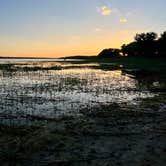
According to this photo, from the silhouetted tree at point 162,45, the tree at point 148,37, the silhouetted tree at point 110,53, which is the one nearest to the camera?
the silhouetted tree at point 162,45

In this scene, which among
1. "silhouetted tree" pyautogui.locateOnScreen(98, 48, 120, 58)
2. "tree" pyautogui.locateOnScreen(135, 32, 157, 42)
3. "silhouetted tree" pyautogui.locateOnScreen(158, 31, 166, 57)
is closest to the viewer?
"silhouetted tree" pyautogui.locateOnScreen(158, 31, 166, 57)

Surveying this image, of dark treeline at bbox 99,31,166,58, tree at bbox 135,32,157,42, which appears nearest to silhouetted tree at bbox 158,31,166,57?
dark treeline at bbox 99,31,166,58

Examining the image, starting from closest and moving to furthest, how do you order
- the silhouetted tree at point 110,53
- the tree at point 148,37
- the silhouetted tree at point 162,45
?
the silhouetted tree at point 162,45, the tree at point 148,37, the silhouetted tree at point 110,53

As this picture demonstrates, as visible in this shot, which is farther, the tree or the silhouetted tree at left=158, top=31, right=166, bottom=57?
the tree

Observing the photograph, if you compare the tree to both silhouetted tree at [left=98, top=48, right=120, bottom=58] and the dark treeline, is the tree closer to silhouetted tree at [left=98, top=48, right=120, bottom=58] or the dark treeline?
the dark treeline

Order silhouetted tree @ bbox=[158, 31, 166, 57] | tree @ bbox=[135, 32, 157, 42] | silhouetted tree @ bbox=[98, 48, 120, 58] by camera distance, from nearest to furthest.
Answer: silhouetted tree @ bbox=[158, 31, 166, 57]
tree @ bbox=[135, 32, 157, 42]
silhouetted tree @ bbox=[98, 48, 120, 58]

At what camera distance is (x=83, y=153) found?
8.29 meters

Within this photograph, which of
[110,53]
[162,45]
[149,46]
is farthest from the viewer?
[110,53]

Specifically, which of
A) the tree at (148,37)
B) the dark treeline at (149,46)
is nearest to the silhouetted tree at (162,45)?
the dark treeline at (149,46)

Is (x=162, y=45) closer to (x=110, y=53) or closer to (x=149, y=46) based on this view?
(x=149, y=46)

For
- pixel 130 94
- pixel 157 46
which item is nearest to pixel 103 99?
pixel 130 94

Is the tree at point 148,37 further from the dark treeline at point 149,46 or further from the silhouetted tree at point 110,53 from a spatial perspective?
the silhouetted tree at point 110,53

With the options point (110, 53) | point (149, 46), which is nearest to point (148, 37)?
point (149, 46)

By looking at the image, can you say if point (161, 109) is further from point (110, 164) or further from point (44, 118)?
point (110, 164)
